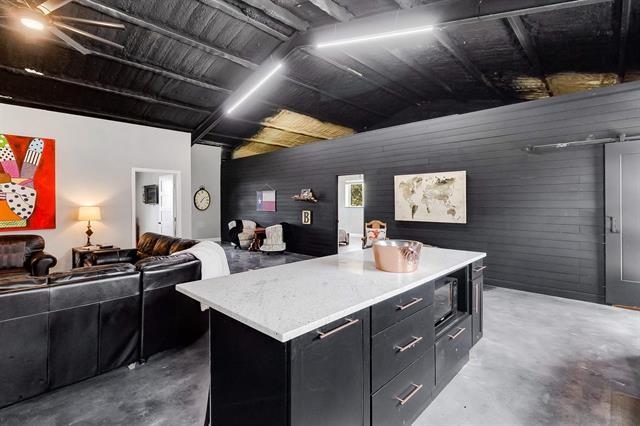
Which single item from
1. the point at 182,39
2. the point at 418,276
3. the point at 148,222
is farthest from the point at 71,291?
the point at 148,222

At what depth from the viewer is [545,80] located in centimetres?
575

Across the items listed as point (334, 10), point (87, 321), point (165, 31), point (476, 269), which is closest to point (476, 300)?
point (476, 269)

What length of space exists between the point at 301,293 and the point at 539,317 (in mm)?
3616

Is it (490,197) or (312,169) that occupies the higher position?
(312,169)

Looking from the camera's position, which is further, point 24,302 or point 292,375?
point 24,302

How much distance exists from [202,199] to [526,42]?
31.8 ft

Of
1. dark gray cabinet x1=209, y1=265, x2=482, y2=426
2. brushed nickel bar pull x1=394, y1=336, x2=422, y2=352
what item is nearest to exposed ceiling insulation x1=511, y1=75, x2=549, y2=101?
dark gray cabinet x1=209, y1=265, x2=482, y2=426

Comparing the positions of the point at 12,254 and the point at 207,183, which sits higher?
the point at 207,183

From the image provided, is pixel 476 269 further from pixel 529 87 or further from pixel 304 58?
pixel 529 87

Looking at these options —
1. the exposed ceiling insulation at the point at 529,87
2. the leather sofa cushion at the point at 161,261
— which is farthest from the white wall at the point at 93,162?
the exposed ceiling insulation at the point at 529,87

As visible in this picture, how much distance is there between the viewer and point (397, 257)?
6.14ft

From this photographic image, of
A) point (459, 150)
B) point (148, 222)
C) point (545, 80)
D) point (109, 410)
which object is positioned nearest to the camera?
point (109, 410)

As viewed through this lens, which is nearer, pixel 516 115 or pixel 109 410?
pixel 109 410

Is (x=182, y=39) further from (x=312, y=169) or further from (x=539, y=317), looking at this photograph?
(x=539, y=317)
